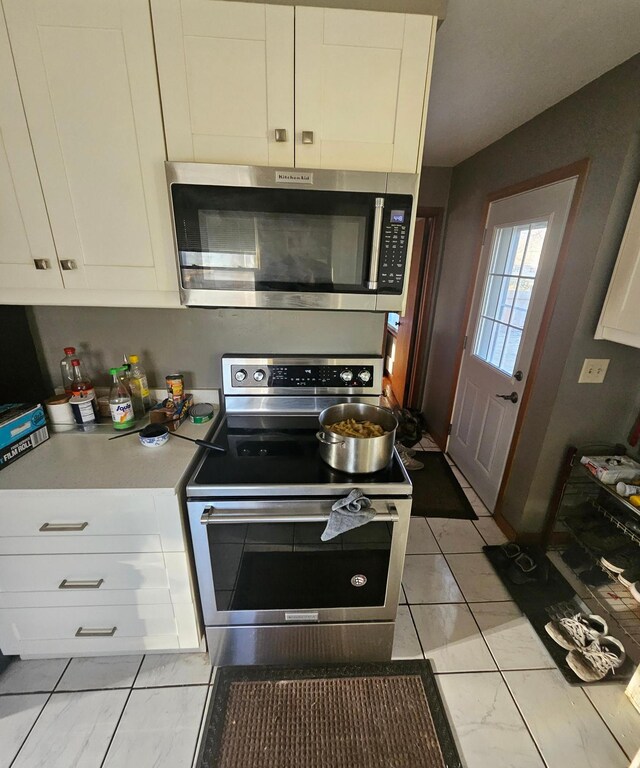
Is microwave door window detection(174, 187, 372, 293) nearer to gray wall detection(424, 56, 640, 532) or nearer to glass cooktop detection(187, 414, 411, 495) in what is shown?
glass cooktop detection(187, 414, 411, 495)

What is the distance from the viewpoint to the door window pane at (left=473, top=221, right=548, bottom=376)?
6.57ft

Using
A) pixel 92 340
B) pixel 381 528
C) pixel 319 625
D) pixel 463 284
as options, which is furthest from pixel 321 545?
pixel 463 284

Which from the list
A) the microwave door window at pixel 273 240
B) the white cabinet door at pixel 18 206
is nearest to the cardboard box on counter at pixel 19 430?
the white cabinet door at pixel 18 206

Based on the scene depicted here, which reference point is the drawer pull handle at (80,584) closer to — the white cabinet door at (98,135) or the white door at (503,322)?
the white cabinet door at (98,135)

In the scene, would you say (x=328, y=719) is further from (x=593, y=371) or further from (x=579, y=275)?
(x=579, y=275)

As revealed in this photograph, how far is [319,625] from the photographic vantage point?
130 centimetres

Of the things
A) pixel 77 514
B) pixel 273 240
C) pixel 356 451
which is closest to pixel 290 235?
pixel 273 240

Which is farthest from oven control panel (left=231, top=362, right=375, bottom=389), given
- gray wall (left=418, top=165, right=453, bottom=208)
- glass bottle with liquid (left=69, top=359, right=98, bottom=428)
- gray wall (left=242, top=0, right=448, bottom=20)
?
gray wall (left=418, top=165, right=453, bottom=208)

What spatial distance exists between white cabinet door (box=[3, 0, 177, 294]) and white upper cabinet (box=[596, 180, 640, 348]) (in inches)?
71.2

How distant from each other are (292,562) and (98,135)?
1533 millimetres

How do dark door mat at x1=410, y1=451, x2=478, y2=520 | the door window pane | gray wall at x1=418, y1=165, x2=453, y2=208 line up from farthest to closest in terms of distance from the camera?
gray wall at x1=418, y1=165, x2=453, y2=208
dark door mat at x1=410, y1=451, x2=478, y2=520
the door window pane

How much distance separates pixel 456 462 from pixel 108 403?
255cm

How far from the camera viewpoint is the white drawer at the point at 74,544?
1164mm

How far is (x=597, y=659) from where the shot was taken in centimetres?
142
